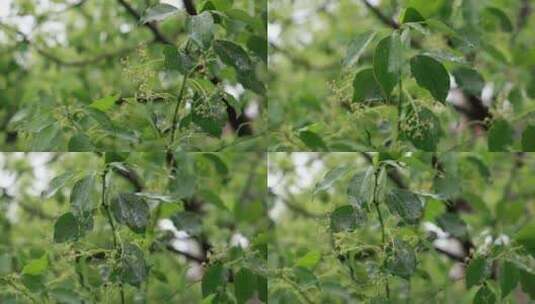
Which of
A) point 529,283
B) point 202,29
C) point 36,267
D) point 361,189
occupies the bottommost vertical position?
point 36,267

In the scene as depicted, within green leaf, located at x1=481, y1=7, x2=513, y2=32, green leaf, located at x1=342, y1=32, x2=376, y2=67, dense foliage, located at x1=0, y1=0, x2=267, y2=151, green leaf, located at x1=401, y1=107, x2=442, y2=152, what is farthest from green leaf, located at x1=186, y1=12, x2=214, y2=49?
green leaf, located at x1=481, y1=7, x2=513, y2=32

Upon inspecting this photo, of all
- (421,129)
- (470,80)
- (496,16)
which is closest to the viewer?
(421,129)

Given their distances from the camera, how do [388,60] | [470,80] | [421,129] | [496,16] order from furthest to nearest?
[496,16] < [470,80] < [421,129] < [388,60]

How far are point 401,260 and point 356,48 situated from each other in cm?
23

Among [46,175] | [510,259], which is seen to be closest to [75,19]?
[46,175]

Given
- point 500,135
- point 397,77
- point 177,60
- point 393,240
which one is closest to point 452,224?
point 500,135

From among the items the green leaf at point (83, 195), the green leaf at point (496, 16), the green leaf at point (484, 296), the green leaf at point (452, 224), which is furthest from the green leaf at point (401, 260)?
the green leaf at point (496, 16)

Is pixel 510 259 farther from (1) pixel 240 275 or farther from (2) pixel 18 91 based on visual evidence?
(2) pixel 18 91

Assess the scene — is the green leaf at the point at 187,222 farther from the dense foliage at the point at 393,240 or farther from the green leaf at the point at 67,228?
the green leaf at the point at 67,228

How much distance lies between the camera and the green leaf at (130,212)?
909 millimetres

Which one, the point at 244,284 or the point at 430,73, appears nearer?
the point at 430,73

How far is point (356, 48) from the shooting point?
0.91 m

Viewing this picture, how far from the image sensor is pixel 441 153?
1248 millimetres

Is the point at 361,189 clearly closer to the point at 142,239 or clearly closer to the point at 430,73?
the point at 430,73
